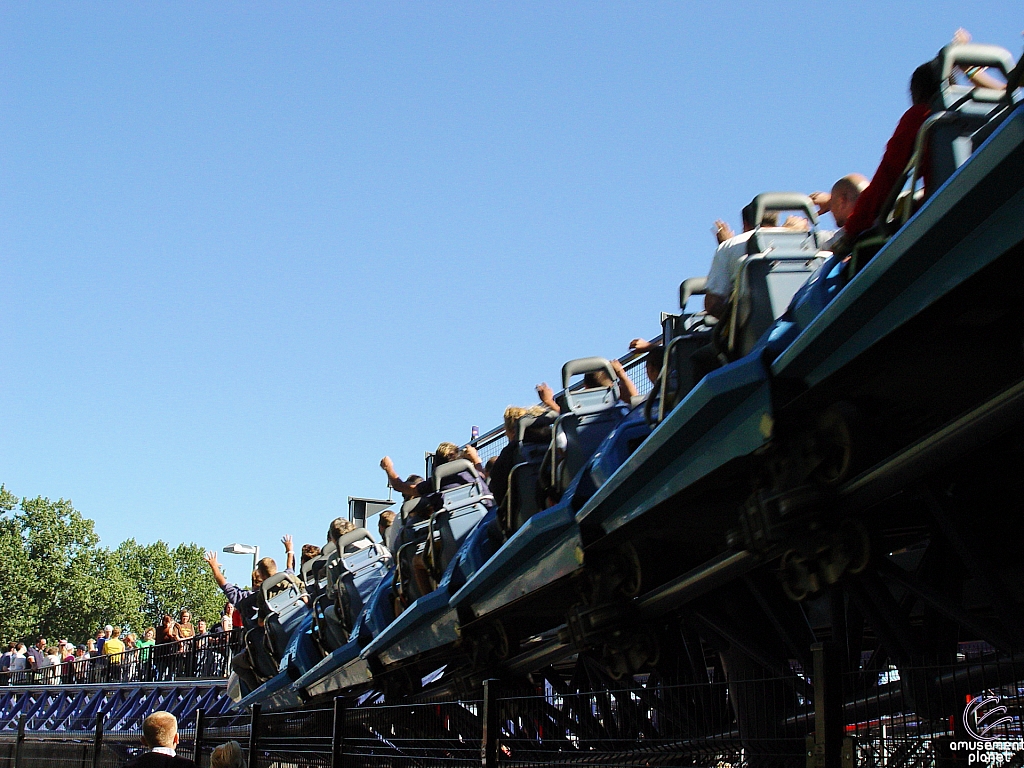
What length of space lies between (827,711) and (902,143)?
2048mm

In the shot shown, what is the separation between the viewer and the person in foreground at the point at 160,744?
546 centimetres

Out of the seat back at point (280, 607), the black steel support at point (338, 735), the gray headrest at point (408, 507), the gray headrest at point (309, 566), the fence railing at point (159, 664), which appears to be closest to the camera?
the black steel support at point (338, 735)

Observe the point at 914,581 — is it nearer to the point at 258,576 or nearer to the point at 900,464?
the point at 900,464

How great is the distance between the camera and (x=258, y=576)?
49.6 ft

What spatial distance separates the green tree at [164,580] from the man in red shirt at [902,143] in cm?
5879

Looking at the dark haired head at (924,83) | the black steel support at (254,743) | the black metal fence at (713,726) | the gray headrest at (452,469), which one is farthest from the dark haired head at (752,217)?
the black steel support at (254,743)

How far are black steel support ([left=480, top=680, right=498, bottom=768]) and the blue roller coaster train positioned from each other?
14 mm

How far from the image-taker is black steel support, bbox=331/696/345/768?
749cm

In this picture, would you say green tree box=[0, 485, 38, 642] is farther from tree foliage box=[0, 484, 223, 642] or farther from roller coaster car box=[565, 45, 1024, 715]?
roller coaster car box=[565, 45, 1024, 715]

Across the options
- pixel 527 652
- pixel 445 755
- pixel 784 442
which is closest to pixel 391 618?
pixel 527 652

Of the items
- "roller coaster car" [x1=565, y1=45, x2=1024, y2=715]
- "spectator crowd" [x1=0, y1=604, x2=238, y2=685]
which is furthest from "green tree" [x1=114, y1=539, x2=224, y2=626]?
"roller coaster car" [x1=565, y1=45, x2=1024, y2=715]

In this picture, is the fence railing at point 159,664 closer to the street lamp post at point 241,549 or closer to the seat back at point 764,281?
the street lamp post at point 241,549

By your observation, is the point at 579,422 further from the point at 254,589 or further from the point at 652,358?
the point at 254,589

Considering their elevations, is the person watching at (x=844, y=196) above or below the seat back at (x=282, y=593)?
above
